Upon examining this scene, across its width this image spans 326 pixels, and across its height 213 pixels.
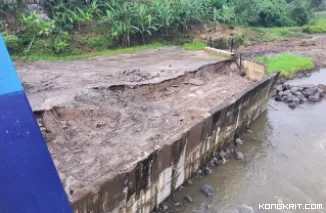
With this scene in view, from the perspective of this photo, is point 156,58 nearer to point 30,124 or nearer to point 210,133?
point 210,133

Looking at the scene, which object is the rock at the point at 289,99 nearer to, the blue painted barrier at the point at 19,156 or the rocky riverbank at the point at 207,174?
the rocky riverbank at the point at 207,174

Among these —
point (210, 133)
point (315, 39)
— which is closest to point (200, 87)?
point (210, 133)

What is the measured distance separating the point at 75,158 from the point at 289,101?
1248 centimetres

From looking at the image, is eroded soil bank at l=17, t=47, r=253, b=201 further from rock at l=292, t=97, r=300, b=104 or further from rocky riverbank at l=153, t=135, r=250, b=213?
rock at l=292, t=97, r=300, b=104

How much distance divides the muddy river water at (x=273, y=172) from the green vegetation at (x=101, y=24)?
811 cm

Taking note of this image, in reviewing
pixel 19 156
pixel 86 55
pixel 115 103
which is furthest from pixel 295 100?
pixel 19 156

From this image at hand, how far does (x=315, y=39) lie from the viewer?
97.8 ft

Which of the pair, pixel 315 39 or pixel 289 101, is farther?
pixel 315 39

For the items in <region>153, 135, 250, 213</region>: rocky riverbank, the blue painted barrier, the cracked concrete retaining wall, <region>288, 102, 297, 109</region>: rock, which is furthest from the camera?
<region>288, 102, 297, 109</region>: rock

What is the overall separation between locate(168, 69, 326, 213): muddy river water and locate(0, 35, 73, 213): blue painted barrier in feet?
16.1

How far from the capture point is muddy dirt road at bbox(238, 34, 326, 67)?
23938 mm

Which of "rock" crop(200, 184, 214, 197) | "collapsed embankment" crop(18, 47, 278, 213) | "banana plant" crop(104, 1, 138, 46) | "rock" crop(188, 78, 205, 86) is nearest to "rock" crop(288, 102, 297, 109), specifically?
"collapsed embankment" crop(18, 47, 278, 213)

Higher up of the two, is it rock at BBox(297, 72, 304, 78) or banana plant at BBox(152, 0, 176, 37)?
banana plant at BBox(152, 0, 176, 37)

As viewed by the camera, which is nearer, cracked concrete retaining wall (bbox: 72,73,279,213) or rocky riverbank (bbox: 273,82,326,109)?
cracked concrete retaining wall (bbox: 72,73,279,213)
